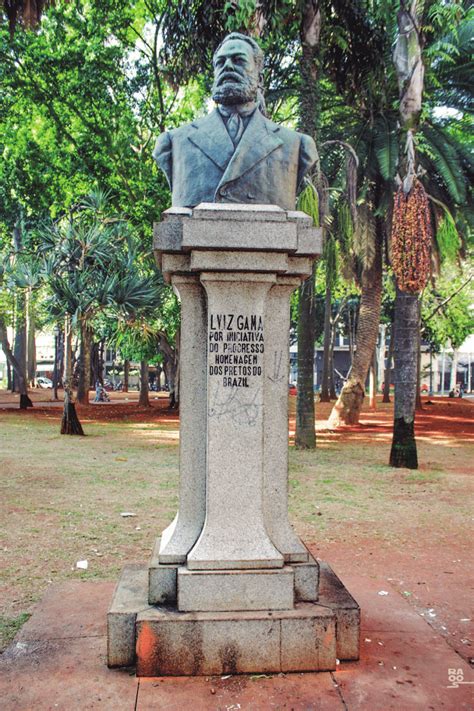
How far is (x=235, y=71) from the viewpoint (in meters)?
4.39

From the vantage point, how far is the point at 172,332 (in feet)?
→ 95.1

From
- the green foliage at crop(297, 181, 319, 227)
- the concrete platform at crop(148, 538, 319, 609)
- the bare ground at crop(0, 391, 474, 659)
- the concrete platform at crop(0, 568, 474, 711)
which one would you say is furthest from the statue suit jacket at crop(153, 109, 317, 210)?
the green foliage at crop(297, 181, 319, 227)

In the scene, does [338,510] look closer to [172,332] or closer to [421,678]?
[421,678]

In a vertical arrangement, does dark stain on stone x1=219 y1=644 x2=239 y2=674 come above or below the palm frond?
below

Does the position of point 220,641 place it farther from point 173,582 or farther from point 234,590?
point 173,582

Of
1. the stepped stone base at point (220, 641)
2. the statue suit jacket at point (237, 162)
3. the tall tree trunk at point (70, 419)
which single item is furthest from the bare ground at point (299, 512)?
the statue suit jacket at point (237, 162)

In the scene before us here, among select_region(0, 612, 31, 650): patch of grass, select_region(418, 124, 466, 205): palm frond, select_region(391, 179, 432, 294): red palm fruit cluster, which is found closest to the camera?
select_region(0, 612, 31, 650): patch of grass

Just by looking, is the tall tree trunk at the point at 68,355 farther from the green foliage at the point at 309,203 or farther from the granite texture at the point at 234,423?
the granite texture at the point at 234,423

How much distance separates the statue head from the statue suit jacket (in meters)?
0.15

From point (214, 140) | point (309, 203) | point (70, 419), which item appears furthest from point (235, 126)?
point (70, 419)

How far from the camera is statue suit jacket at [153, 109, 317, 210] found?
429 cm

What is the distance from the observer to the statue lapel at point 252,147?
4250mm

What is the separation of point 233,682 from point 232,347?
6.48 ft

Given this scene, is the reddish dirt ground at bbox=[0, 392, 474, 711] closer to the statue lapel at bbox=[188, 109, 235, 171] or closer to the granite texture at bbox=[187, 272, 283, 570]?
the granite texture at bbox=[187, 272, 283, 570]
